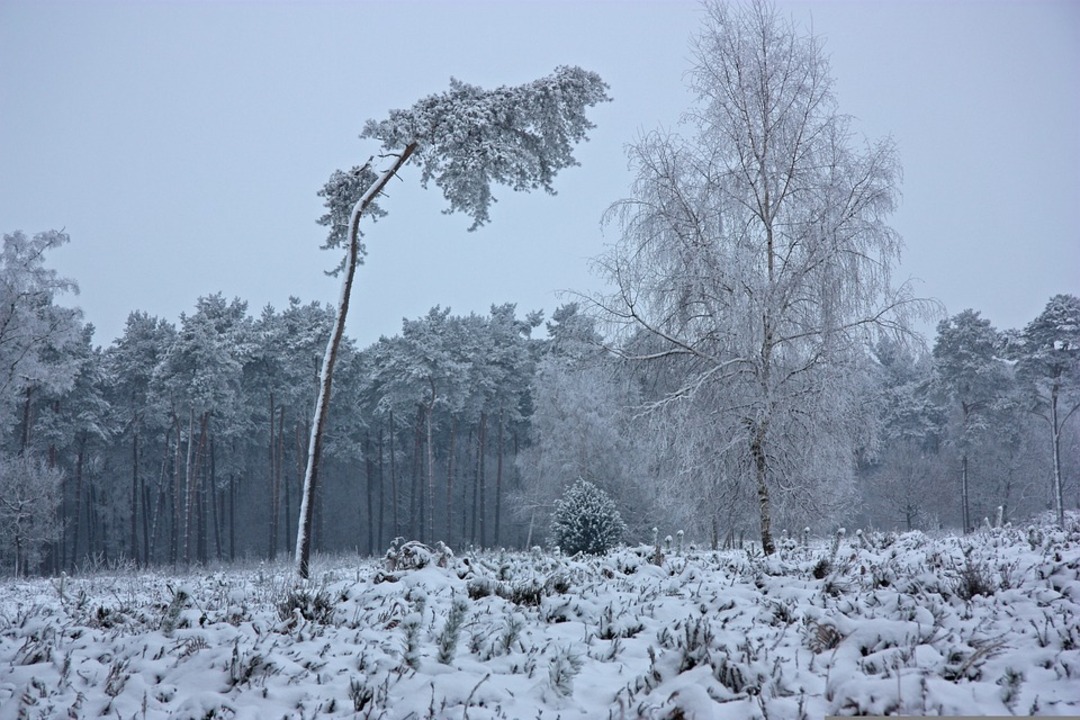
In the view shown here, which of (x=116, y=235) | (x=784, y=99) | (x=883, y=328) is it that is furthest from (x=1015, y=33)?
(x=116, y=235)

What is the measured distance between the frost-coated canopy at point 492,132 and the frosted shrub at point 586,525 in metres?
9.22

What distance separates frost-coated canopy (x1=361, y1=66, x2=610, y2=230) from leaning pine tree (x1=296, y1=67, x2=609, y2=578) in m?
0.02

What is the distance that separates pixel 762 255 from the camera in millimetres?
11367

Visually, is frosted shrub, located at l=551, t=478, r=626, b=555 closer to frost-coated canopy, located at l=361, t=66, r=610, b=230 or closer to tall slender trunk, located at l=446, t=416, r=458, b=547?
frost-coated canopy, located at l=361, t=66, r=610, b=230

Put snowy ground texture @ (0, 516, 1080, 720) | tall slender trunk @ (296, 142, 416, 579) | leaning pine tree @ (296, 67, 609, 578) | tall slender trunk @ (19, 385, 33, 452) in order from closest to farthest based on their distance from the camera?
snowy ground texture @ (0, 516, 1080, 720)
tall slender trunk @ (296, 142, 416, 579)
leaning pine tree @ (296, 67, 609, 578)
tall slender trunk @ (19, 385, 33, 452)

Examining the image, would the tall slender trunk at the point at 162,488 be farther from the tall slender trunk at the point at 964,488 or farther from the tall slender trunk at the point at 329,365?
the tall slender trunk at the point at 964,488

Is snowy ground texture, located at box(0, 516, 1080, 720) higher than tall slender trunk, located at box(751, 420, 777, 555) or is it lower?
lower

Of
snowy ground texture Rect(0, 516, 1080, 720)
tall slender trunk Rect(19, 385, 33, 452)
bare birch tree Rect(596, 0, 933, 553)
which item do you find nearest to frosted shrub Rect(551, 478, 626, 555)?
bare birch tree Rect(596, 0, 933, 553)

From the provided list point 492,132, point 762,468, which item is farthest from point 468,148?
point 762,468

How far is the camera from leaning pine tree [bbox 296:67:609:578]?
13.2 meters

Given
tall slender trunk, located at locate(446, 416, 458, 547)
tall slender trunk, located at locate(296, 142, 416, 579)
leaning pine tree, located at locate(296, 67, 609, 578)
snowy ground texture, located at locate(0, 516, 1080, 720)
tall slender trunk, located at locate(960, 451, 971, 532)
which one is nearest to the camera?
snowy ground texture, located at locate(0, 516, 1080, 720)

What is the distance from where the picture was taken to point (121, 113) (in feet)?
157

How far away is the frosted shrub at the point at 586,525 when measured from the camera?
19.5 metres

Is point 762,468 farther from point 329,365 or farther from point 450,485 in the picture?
point 450,485
